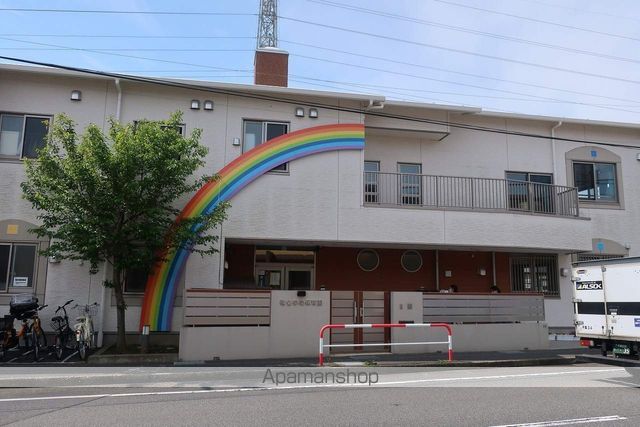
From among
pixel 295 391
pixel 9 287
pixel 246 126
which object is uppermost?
pixel 246 126

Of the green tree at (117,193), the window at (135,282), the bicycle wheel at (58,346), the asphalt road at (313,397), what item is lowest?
the asphalt road at (313,397)

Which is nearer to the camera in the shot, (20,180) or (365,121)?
(20,180)

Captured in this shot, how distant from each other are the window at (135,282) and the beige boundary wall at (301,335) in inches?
129

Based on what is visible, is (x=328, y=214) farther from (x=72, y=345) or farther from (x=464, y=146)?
(x=72, y=345)

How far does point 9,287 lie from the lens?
46.1ft

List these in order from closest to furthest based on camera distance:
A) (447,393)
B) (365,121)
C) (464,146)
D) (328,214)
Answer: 1. (447,393)
2. (328,214)
3. (365,121)
4. (464,146)

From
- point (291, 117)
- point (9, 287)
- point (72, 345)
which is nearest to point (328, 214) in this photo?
point (291, 117)

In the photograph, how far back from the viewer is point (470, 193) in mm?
17141

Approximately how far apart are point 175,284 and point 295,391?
686 cm

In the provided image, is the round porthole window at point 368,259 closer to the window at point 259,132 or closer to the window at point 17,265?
the window at point 259,132

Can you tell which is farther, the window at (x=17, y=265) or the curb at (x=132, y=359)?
the window at (x=17, y=265)

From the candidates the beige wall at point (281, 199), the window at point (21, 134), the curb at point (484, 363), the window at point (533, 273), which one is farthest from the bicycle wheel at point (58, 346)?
the window at point (533, 273)

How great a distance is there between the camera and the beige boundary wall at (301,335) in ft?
39.9

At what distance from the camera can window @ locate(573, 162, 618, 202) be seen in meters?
19.0
